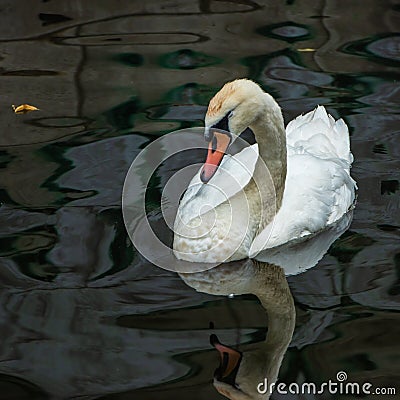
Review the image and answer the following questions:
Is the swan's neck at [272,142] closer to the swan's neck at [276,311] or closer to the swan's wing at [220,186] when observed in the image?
the swan's wing at [220,186]

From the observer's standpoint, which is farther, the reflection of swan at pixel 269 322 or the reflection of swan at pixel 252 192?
the reflection of swan at pixel 252 192

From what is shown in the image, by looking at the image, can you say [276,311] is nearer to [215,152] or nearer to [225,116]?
[215,152]

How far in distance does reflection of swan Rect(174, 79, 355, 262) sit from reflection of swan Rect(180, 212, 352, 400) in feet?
0.21

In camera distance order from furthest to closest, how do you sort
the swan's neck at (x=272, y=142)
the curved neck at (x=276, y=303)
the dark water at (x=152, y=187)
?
the swan's neck at (x=272, y=142) → the curved neck at (x=276, y=303) → the dark water at (x=152, y=187)

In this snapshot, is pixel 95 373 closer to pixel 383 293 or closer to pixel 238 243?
pixel 238 243

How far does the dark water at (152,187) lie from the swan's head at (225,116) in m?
0.67

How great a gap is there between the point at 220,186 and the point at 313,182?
526 mm

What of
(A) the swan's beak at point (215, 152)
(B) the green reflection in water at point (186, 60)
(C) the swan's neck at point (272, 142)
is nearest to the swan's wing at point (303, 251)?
(C) the swan's neck at point (272, 142)

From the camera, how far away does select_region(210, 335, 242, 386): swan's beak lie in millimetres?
4145

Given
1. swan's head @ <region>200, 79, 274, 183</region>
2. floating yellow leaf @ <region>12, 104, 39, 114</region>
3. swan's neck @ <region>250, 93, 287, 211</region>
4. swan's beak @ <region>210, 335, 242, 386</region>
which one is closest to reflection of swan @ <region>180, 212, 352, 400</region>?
swan's beak @ <region>210, 335, 242, 386</region>

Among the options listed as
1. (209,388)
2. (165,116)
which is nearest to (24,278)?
(209,388)

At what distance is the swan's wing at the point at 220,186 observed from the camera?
16.9ft

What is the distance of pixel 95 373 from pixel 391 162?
2.60 metres

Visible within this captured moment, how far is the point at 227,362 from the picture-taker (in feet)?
13.9
